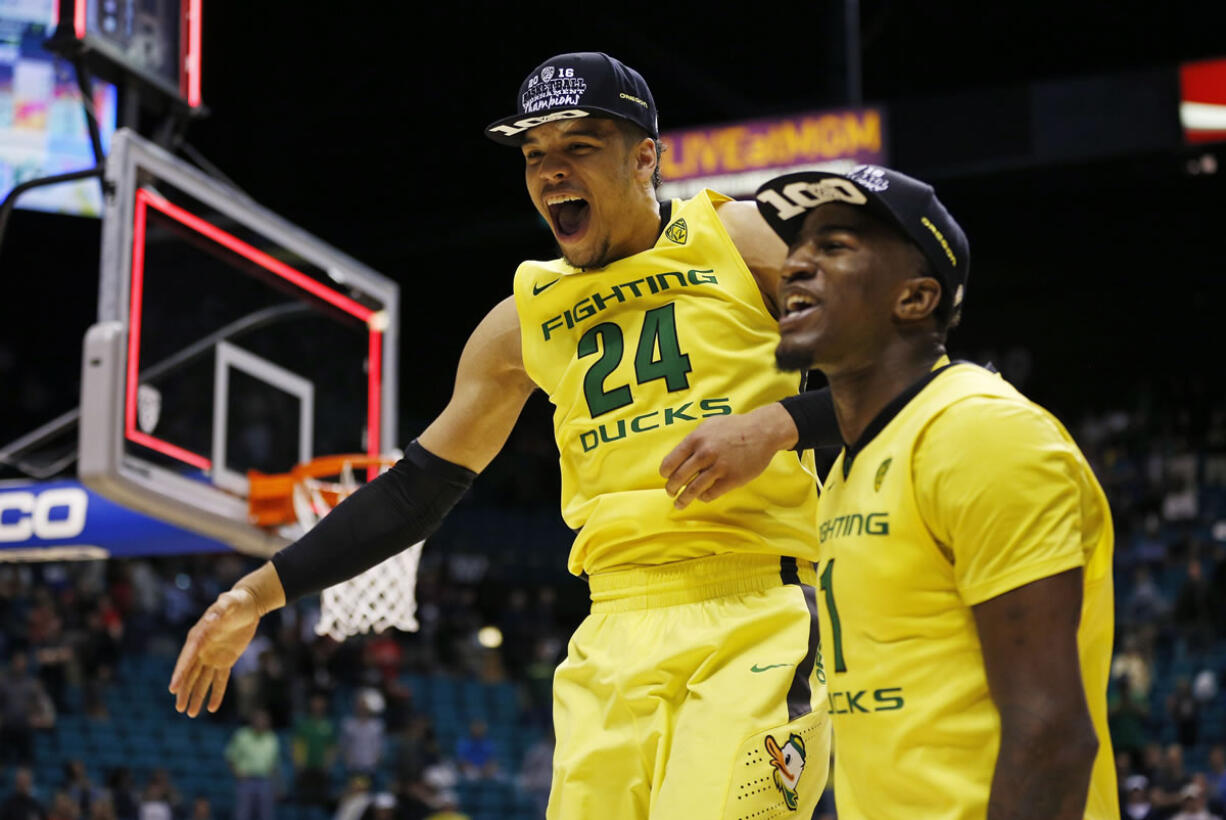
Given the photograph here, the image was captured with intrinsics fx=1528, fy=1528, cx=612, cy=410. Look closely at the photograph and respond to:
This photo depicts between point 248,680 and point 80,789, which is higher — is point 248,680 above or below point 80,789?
above

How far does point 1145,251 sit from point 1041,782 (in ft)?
69.9

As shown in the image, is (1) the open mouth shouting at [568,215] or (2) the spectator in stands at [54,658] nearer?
(1) the open mouth shouting at [568,215]

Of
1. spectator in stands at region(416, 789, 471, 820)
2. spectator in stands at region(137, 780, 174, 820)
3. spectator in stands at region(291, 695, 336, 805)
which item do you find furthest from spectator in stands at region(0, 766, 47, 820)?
spectator in stands at region(416, 789, 471, 820)

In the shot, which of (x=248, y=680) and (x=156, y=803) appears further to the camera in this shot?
(x=248, y=680)

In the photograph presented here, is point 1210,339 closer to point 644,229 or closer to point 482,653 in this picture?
point 482,653

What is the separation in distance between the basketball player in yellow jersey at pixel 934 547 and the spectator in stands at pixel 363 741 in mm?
13196

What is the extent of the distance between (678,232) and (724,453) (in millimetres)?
872

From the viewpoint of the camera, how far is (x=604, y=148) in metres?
3.64

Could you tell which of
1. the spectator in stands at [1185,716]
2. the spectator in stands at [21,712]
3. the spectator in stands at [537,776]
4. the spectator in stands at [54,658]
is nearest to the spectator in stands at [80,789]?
the spectator in stands at [21,712]

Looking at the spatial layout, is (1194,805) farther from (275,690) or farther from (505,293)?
(505,293)

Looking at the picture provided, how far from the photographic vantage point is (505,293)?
23.2m

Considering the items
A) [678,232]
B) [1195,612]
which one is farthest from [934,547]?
[1195,612]

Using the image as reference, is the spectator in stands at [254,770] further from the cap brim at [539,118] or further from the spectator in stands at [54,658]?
the cap brim at [539,118]

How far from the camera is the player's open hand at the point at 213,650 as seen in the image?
3660 millimetres
